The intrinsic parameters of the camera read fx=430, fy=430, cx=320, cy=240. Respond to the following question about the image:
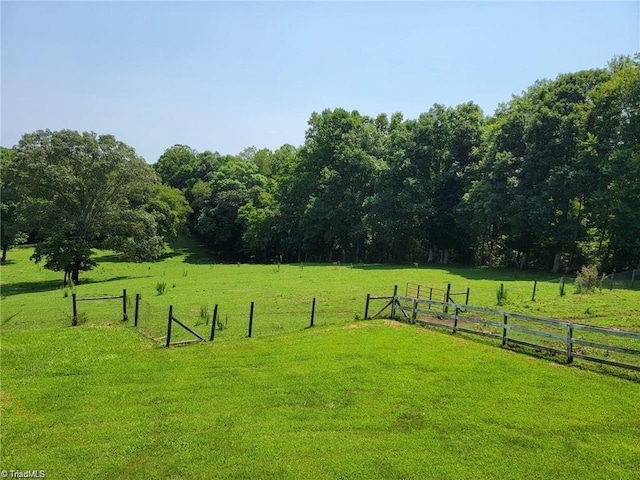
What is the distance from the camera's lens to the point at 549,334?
46.1ft

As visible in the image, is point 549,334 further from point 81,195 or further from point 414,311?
point 81,195

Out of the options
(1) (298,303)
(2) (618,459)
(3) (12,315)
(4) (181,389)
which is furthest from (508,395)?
(3) (12,315)

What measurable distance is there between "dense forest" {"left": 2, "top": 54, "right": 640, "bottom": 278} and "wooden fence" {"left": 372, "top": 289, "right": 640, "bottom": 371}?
24.7m

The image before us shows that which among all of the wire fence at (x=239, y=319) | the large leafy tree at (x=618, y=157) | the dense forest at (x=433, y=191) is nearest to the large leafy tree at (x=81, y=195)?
the dense forest at (x=433, y=191)

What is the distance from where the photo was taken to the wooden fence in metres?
13.0

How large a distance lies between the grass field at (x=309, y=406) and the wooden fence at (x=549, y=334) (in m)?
0.71

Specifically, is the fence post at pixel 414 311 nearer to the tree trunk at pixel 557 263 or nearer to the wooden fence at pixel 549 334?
the wooden fence at pixel 549 334

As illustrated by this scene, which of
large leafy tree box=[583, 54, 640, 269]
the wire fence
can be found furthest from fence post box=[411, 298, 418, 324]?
large leafy tree box=[583, 54, 640, 269]

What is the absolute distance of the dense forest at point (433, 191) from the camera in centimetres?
3800

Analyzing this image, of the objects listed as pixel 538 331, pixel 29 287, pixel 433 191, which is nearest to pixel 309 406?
pixel 538 331

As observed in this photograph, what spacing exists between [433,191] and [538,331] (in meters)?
38.5

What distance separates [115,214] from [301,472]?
1493 inches

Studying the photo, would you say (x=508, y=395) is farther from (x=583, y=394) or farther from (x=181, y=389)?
(x=181, y=389)

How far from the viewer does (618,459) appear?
830cm
